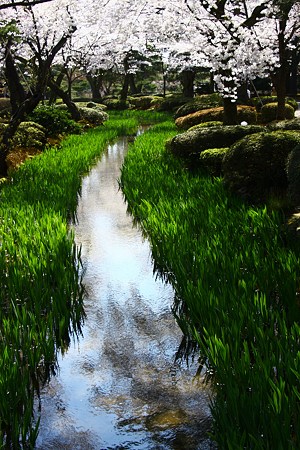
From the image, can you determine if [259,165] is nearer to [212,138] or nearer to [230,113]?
[212,138]

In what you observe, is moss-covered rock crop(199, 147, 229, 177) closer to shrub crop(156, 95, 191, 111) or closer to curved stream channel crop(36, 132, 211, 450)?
curved stream channel crop(36, 132, 211, 450)

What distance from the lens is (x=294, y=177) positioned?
5.53 m

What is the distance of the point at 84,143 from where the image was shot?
1353 centimetres

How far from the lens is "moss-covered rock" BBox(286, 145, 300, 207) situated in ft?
17.7

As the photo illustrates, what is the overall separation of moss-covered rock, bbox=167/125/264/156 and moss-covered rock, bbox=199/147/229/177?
58 centimetres

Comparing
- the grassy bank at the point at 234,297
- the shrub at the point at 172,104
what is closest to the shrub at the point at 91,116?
the shrub at the point at 172,104

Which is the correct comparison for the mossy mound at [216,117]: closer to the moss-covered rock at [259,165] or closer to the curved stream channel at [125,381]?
the moss-covered rock at [259,165]

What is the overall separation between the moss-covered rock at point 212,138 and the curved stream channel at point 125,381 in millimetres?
4879

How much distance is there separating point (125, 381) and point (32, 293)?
1120 millimetres

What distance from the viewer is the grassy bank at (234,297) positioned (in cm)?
240

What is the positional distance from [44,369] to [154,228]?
104 inches

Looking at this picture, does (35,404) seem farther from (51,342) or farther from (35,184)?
(35,184)

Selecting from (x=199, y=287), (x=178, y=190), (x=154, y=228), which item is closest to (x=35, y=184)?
(x=178, y=190)

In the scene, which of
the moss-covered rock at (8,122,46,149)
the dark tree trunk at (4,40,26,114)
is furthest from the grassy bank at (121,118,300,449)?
the dark tree trunk at (4,40,26,114)
